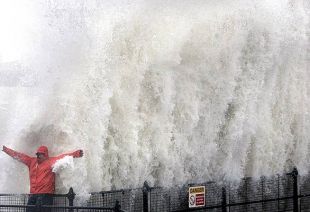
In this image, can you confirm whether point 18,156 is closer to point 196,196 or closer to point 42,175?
point 42,175

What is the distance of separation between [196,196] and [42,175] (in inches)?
114

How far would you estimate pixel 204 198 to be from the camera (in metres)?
11.4

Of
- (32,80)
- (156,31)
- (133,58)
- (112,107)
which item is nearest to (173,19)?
(156,31)

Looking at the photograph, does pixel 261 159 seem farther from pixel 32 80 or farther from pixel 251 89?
pixel 32 80

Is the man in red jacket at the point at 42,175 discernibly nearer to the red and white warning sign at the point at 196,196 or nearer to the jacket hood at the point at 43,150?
the jacket hood at the point at 43,150

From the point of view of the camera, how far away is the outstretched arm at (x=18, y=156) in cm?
1089

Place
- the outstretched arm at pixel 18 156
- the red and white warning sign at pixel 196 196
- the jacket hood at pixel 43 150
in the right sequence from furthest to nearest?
1. the red and white warning sign at pixel 196 196
2. the outstretched arm at pixel 18 156
3. the jacket hood at pixel 43 150

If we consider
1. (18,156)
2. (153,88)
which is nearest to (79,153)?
(18,156)

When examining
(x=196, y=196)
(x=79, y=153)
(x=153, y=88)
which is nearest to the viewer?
(x=79, y=153)

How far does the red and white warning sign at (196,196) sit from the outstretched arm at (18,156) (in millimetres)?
3032

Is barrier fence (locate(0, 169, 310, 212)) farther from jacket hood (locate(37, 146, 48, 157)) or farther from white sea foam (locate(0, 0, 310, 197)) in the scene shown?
jacket hood (locate(37, 146, 48, 157))

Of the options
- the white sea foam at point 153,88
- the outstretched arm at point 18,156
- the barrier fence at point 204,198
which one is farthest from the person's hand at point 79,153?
the outstretched arm at point 18,156

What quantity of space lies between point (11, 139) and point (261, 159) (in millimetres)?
6310

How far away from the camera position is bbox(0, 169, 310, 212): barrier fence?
34.1 feet
